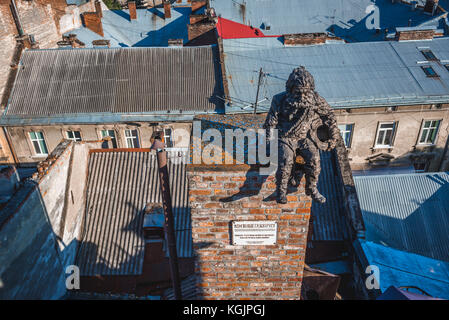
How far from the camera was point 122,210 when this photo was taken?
11273 mm

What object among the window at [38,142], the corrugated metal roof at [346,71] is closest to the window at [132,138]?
the window at [38,142]

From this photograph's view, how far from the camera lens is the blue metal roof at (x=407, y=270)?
25.7 feet

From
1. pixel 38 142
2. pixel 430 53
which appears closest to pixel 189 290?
pixel 38 142

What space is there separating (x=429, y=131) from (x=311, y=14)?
51.4 feet

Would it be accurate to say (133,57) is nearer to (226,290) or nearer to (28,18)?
(28,18)

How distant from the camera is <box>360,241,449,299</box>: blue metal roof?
7848 mm

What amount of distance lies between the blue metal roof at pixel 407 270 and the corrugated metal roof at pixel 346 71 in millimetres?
10689

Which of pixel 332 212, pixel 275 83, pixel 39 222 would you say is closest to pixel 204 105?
pixel 275 83

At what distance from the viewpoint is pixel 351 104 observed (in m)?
17.9

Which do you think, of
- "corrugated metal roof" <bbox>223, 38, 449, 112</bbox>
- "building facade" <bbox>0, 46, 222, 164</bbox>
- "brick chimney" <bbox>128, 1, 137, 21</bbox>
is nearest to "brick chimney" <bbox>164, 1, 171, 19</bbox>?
"brick chimney" <bbox>128, 1, 137, 21</bbox>

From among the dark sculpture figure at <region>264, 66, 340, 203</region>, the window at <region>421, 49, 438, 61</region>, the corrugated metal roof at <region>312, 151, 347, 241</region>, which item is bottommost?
the window at <region>421, 49, 438, 61</region>

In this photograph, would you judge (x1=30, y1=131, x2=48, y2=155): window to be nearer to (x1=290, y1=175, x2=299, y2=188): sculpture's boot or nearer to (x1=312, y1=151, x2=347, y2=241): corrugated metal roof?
(x1=312, y1=151, x2=347, y2=241): corrugated metal roof

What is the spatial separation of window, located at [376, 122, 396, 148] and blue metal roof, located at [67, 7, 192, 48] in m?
17.3
